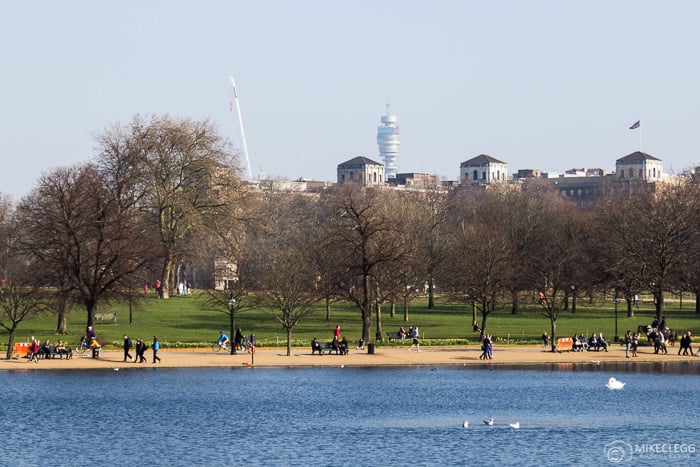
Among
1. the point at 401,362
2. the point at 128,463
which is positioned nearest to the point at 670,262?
the point at 401,362

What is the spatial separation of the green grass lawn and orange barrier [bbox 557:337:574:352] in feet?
17.6

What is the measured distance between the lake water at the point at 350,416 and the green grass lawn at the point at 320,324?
13.9 metres

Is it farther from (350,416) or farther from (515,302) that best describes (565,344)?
(350,416)

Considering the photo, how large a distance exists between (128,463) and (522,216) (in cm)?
8964

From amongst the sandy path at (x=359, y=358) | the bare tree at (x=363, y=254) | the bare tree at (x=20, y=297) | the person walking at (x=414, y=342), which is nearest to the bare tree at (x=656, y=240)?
the sandy path at (x=359, y=358)

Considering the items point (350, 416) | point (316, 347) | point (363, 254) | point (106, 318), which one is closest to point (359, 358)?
point (316, 347)

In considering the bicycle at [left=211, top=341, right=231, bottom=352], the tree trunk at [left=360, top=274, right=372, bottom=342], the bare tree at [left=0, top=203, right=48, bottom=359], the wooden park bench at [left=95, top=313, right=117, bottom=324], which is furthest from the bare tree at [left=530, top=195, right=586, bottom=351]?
the bare tree at [left=0, top=203, right=48, bottom=359]

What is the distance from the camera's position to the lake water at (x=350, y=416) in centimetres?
4762

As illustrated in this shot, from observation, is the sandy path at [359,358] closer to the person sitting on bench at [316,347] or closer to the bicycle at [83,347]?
the person sitting on bench at [316,347]

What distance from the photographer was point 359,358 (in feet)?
251

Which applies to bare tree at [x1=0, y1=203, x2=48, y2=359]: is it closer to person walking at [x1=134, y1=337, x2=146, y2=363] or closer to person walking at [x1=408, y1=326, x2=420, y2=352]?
person walking at [x1=134, y1=337, x2=146, y2=363]

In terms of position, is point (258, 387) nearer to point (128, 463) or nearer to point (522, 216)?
point (128, 463)

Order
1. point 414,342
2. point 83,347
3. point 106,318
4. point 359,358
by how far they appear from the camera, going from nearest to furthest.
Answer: point 359,358 < point 83,347 < point 414,342 < point 106,318

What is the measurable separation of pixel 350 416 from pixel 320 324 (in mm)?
41384
